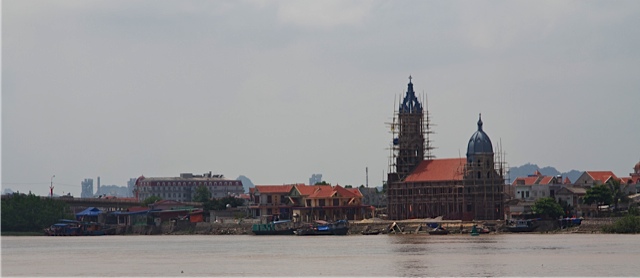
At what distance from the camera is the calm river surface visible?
89.3m

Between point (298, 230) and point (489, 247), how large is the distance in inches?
2784

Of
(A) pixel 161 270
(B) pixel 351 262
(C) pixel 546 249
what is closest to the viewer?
(A) pixel 161 270

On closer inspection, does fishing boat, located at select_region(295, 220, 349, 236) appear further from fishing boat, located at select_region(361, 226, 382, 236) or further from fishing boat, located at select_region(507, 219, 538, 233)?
fishing boat, located at select_region(507, 219, 538, 233)

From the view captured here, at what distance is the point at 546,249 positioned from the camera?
116 metres

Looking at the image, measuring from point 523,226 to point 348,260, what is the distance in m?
77.1

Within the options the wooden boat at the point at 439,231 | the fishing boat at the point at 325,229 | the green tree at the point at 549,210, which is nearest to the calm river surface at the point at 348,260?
the wooden boat at the point at 439,231

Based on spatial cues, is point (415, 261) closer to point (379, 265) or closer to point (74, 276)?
point (379, 265)

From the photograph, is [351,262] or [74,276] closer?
[74,276]

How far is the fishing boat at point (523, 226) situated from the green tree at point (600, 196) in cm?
2146

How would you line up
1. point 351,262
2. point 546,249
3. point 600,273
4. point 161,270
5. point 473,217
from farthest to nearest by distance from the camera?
point 473,217, point 546,249, point 351,262, point 161,270, point 600,273

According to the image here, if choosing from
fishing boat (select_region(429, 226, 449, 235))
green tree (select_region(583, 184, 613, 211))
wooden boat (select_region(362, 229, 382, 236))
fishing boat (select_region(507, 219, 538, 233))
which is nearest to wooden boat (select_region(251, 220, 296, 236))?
wooden boat (select_region(362, 229, 382, 236))

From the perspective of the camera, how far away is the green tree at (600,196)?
196 metres

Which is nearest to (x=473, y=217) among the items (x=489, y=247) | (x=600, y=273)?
(x=489, y=247)

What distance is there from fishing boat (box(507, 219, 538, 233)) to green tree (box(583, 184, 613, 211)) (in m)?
21.5
